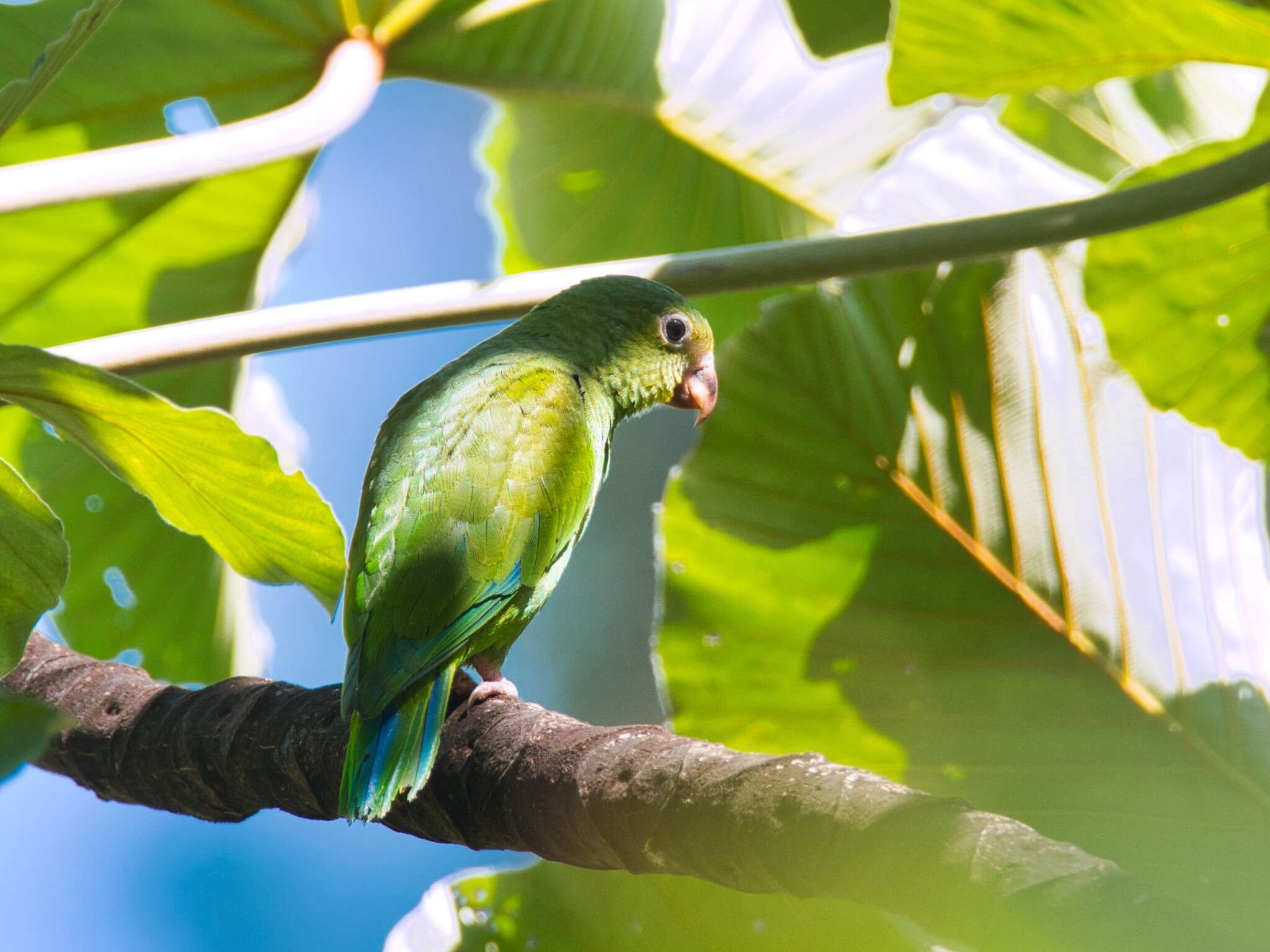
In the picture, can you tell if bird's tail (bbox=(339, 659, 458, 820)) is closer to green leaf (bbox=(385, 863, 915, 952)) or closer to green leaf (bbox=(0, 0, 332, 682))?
green leaf (bbox=(385, 863, 915, 952))

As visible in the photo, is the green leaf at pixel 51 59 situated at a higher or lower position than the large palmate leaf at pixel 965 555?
higher

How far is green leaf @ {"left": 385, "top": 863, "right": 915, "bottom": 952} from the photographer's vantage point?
5.49ft

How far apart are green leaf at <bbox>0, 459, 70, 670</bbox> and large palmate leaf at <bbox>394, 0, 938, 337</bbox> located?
5.13 ft

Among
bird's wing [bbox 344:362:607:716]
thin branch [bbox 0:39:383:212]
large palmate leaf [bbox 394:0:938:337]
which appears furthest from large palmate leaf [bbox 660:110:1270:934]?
large palmate leaf [bbox 394:0:938:337]

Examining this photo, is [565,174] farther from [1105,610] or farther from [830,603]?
[1105,610]

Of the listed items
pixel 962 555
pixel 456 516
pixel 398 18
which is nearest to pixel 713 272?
pixel 456 516

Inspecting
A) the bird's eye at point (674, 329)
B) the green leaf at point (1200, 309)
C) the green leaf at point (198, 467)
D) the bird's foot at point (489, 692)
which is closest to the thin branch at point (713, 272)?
the green leaf at point (198, 467)

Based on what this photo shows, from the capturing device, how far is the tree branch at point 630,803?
0.87 metres

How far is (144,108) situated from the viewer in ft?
8.83

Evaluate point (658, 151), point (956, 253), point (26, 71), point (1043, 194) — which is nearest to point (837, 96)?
point (658, 151)

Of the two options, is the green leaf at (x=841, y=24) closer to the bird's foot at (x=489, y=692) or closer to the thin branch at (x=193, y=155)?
the thin branch at (x=193, y=155)

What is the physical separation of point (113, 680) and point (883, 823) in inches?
51.0

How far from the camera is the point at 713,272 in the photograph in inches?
68.5

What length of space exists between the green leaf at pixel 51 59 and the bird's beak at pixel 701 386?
149 centimetres
